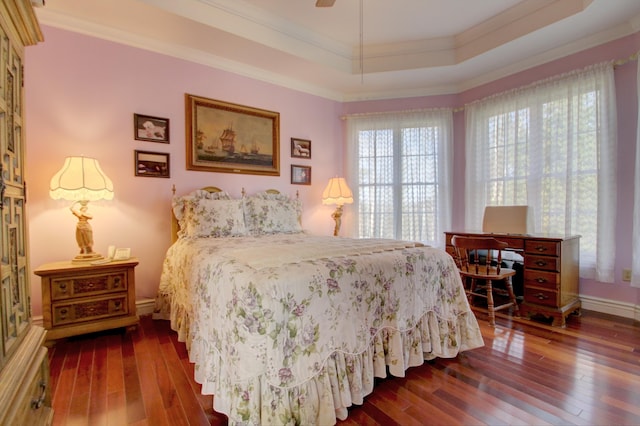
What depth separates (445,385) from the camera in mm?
1670

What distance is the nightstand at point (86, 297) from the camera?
213 centimetres

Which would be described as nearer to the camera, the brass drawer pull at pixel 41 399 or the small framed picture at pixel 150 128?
the brass drawer pull at pixel 41 399

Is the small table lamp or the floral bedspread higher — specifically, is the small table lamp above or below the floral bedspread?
above

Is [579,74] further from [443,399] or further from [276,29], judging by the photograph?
[443,399]

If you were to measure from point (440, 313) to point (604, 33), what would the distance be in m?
3.00

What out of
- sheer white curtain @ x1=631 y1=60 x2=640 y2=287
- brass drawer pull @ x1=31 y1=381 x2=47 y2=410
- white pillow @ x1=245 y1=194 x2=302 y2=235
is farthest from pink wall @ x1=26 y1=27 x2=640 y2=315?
brass drawer pull @ x1=31 y1=381 x2=47 y2=410

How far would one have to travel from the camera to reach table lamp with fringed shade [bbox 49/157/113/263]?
2.21 metres

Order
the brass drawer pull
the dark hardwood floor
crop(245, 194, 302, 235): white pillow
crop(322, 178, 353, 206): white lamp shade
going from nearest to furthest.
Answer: the brass drawer pull → the dark hardwood floor → crop(245, 194, 302, 235): white pillow → crop(322, 178, 353, 206): white lamp shade

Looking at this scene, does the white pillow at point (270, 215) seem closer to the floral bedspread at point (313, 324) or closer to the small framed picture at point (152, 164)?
the small framed picture at point (152, 164)

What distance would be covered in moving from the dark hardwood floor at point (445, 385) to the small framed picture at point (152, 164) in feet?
4.75

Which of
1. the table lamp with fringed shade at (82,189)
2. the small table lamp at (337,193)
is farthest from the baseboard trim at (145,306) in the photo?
the small table lamp at (337,193)

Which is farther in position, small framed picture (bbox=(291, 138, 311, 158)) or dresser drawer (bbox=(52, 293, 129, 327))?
small framed picture (bbox=(291, 138, 311, 158))

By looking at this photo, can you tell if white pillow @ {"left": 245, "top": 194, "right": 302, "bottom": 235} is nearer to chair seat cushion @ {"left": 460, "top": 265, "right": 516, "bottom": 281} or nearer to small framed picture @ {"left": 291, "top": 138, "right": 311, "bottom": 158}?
small framed picture @ {"left": 291, "top": 138, "right": 311, "bottom": 158}

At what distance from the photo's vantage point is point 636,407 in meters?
1.47
